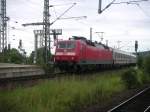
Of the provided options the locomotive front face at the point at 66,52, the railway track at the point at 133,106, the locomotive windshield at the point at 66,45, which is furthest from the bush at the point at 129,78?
the railway track at the point at 133,106

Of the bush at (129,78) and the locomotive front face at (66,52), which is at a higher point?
the locomotive front face at (66,52)

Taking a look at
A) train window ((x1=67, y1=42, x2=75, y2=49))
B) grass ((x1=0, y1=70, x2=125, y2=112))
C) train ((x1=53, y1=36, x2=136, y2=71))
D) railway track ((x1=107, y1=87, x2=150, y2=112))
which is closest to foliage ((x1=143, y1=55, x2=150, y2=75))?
train ((x1=53, y1=36, x2=136, y2=71))

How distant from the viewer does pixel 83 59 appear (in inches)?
1400

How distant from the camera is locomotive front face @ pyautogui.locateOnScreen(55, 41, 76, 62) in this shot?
1355 inches

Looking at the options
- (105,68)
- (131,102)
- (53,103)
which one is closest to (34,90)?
(53,103)

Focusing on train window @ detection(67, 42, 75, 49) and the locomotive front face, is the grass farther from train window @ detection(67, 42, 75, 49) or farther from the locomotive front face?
train window @ detection(67, 42, 75, 49)

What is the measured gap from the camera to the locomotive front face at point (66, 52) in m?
34.4

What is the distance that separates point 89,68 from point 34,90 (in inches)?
824

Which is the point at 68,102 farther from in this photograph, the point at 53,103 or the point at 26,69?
the point at 26,69

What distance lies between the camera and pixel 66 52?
34938 mm

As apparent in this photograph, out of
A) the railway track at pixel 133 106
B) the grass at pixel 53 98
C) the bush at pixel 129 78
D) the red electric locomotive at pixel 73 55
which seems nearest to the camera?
the grass at pixel 53 98

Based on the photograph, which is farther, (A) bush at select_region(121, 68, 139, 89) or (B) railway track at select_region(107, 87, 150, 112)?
(A) bush at select_region(121, 68, 139, 89)

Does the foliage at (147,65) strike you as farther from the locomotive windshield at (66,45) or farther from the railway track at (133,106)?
the railway track at (133,106)

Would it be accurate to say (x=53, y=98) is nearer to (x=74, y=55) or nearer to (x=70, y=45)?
(x=74, y=55)
